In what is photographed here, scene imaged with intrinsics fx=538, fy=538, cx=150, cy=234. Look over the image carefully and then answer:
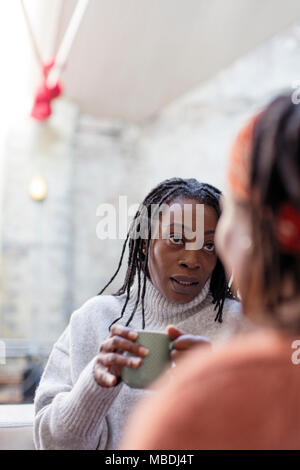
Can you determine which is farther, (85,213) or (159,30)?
(85,213)

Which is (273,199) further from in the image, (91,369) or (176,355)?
(91,369)

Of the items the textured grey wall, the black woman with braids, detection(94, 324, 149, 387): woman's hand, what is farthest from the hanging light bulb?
detection(94, 324, 149, 387): woman's hand

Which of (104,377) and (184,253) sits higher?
(184,253)

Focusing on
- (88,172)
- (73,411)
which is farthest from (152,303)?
(88,172)

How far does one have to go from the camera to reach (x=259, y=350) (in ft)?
1.34

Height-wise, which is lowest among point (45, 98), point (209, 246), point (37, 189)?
point (209, 246)

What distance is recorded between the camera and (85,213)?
4.60m

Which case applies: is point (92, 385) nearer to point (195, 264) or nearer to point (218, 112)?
Result: point (195, 264)

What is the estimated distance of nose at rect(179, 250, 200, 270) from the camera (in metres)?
0.86

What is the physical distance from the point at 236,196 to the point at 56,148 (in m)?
4.05

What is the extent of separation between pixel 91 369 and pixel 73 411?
82mm

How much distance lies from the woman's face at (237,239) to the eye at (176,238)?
1.38ft

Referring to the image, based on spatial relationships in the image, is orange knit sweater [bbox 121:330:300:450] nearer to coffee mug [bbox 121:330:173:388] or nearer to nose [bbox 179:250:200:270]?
coffee mug [bbox 121:330:173:388]

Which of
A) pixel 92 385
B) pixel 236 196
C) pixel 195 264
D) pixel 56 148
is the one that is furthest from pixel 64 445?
pixel 56 148
